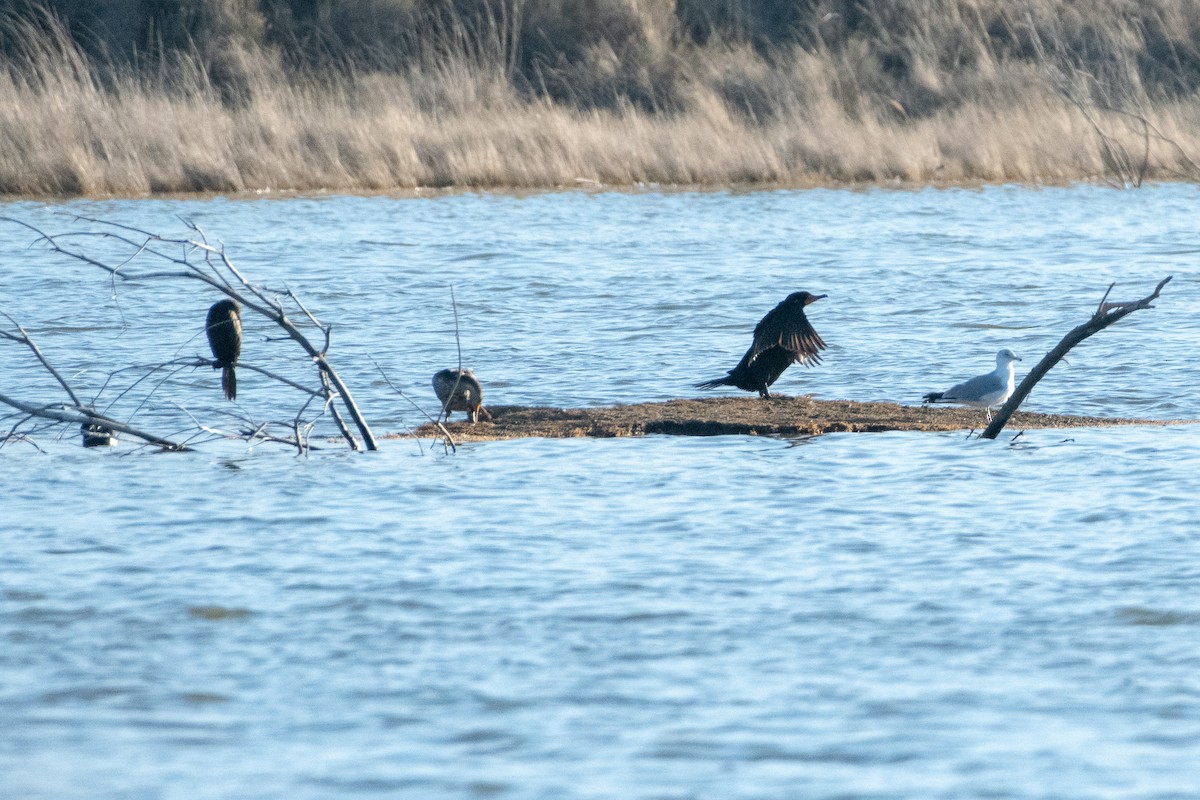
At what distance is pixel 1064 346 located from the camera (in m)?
7.05

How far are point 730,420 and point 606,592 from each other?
2.72 metres

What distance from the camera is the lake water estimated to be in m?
4.02

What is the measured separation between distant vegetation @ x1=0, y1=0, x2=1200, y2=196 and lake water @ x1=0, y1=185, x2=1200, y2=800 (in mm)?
5865

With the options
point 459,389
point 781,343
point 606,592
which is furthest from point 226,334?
point 606,592

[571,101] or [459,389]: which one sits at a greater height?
[571,101]

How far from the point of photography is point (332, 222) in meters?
16.8

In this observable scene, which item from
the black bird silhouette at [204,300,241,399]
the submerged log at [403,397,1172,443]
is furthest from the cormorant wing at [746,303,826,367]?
the black bird silhouette at [204,300,241,399]

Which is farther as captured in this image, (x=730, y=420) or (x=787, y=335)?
(x=787, y=335)

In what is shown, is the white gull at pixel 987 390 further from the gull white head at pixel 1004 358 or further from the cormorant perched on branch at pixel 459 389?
the cormorant perched on branch at pixel 459 389

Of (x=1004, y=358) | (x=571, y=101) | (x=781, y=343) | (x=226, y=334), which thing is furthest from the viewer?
(x=571, y=101)

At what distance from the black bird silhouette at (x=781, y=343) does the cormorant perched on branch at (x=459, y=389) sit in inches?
53.4

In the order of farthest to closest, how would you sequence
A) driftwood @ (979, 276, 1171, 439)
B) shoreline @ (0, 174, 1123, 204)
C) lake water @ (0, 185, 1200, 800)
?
shoreline @ (0, 174, 1123, 204)
driftwood @ (979, 276, 1171, 439)
lake water @ (0, 185, 1200, 800)

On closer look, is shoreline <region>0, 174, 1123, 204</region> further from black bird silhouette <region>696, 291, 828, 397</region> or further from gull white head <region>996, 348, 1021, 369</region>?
gull white head <region>996, 348, 1021, 369</region>

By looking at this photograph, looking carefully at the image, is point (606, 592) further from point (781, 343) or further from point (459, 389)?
point (781, 343)
